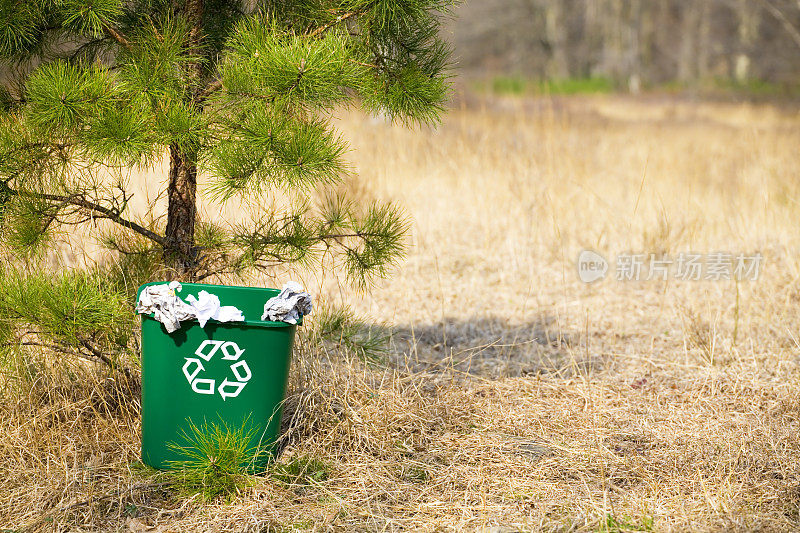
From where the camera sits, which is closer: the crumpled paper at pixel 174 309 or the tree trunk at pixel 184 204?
the crumpled paper at pixel 174 309

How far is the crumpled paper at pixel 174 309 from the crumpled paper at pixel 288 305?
100 millimetres

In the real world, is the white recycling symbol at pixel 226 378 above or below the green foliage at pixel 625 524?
above

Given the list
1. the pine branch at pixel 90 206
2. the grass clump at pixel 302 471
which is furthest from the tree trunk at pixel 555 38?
the grass clump at pixel 302 471

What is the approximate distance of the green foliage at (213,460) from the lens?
2.35m

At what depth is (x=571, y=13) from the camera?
110 feet

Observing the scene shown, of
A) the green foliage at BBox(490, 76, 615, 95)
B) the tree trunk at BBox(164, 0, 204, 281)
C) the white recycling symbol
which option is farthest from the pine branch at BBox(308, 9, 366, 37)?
the green foliage at BBox(490, 76, 615, 95)

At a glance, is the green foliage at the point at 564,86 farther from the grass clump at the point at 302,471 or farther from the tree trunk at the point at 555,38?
the grass clump at the point at 302,471

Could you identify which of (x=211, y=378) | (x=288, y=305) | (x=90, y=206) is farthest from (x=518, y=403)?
(x=90, y=206)

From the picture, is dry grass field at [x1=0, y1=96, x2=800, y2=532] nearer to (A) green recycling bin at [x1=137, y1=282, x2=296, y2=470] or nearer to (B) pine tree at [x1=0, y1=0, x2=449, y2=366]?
(A) green recycling bin at [x1=137, y1=282, x2=296, y2=470]

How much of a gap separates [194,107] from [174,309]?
0.70 metres

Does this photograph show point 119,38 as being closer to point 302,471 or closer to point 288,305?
point 288,305

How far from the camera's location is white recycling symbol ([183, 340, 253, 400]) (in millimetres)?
2318

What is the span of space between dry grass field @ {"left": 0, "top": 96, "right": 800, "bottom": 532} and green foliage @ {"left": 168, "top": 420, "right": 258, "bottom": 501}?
0.17 feet

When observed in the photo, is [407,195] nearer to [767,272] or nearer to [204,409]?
[767,272]
